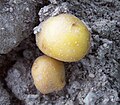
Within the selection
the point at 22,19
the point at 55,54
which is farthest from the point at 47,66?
the point at 22,19

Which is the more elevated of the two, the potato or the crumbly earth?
the potato

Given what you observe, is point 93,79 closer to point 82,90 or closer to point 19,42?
point 82,90

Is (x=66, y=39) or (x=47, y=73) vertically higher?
(x=66, y=39)

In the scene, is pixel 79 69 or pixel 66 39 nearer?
pixel 66 39

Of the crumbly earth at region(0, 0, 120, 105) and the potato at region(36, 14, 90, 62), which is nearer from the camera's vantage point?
the potato at region(36, 14, 90, 62)

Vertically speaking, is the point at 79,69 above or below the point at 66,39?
below
